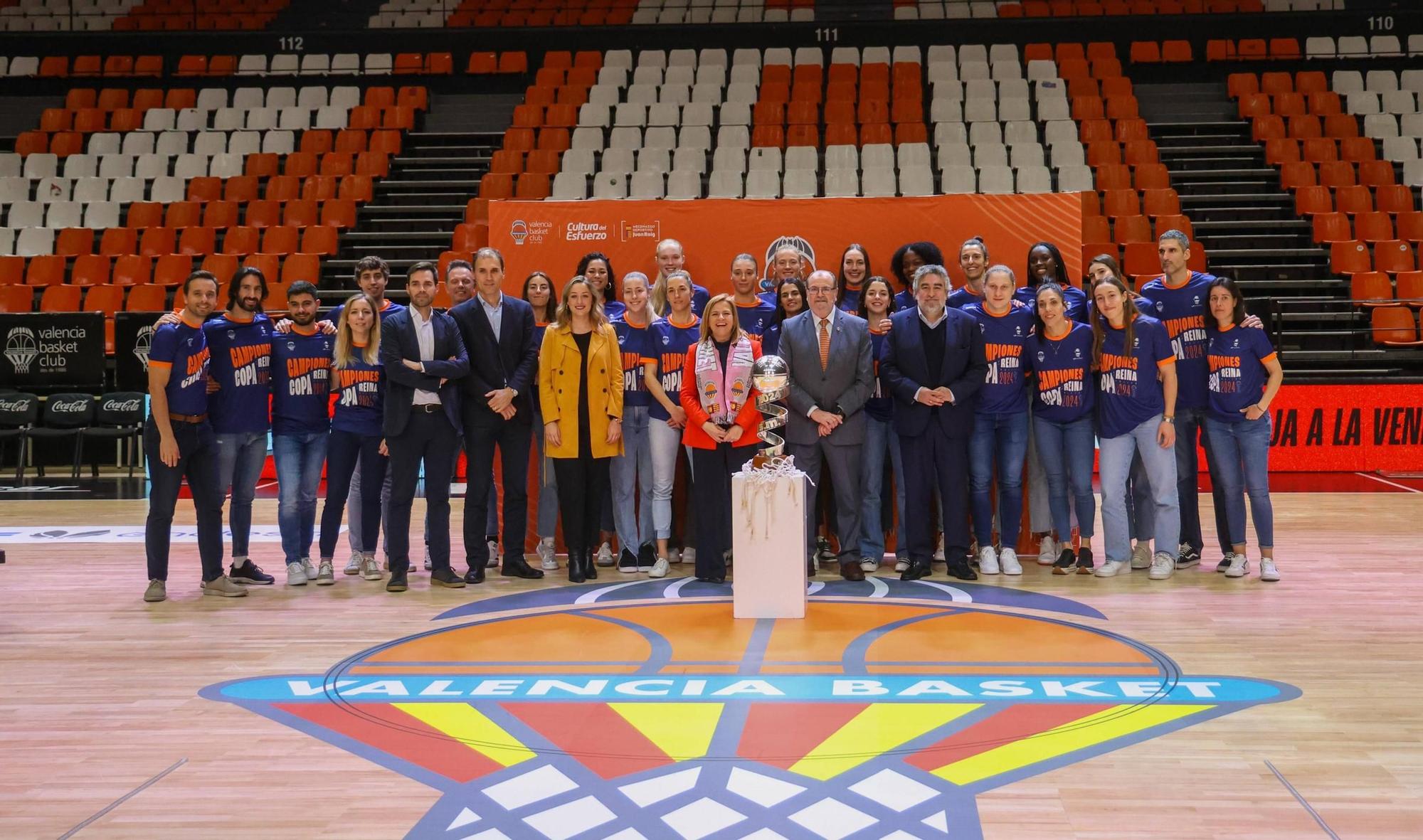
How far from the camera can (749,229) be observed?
723 cm

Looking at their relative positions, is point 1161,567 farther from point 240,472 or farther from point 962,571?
point 240,472

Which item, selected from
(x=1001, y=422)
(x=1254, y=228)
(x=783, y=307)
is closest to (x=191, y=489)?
(x=783, y=307)

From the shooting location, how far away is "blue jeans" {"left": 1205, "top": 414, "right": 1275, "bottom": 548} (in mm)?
6031

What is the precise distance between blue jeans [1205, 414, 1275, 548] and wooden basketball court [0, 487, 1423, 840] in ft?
1.10

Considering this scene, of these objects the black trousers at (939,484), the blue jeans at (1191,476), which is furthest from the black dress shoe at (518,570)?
the blue jeans at (1191,476)

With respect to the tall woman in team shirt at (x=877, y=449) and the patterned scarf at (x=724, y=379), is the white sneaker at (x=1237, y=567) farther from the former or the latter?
the patterned scarf at (x=724, y=379)

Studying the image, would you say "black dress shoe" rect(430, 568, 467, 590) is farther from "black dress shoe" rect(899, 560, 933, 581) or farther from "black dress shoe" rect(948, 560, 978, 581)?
"black dress shoe" rect(948, 560, 978, 581)

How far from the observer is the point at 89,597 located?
5863mm

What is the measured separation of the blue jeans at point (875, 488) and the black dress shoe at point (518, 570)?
1696mm

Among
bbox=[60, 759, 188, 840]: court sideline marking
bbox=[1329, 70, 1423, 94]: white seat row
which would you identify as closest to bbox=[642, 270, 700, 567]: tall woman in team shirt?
bbox=[60, 759, 188, 840]: court sideline marking

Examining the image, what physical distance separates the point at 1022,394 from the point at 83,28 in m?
16.3

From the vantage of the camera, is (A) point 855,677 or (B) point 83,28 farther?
(B) point 83,28

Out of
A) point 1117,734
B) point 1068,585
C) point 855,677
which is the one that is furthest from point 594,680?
point 1068,585

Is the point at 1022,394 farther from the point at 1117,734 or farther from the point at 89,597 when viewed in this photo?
the point at 89,597
